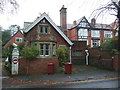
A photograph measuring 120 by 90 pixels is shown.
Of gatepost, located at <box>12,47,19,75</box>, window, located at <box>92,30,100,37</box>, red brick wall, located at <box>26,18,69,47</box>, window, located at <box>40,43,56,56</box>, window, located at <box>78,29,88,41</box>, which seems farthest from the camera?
window, located at <box>92,30,100,37</box>

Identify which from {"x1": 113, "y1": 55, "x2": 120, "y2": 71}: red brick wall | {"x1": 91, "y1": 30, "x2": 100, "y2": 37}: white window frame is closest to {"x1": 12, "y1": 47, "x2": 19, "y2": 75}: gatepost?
{"x1": 113, "y1": 55, "x2": 120, "y2": 71}: red brick wall

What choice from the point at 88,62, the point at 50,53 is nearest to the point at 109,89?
the point at 50,53

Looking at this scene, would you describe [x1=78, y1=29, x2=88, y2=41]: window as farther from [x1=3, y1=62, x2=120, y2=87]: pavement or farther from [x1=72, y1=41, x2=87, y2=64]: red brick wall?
[x1=3, y1=62, x2=120, y2=87]: pavement

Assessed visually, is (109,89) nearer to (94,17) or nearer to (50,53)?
(94,17)

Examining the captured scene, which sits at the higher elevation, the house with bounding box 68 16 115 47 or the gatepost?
the house with bounding box 68 16 115 47

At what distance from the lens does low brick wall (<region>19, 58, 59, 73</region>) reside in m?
13.9

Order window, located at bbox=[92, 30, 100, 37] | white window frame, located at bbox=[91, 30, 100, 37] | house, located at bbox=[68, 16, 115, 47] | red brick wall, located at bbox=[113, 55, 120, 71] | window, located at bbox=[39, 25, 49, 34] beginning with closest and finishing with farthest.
→ red brick wall, located at bbox=[113, 55, 120, 71], window, located at bbox=[39, 25, 49, 34], house, located at bbox=[68, 16, 115, 47], white window frame, located at bbox=[91, 30, 100, 37], window, located at bbox=[92, 30, 100, 37]

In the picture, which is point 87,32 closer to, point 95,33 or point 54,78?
point 95,33

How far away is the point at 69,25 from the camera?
131ft

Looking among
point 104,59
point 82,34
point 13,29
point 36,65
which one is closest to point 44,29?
point 36,65

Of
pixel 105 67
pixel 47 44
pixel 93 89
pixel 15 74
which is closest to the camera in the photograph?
pixel 93 89

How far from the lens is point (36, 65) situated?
47.7ft

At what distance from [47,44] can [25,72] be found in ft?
23.6

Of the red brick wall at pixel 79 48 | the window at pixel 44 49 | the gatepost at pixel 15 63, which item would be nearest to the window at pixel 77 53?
the red brick wall at pixel 79 48
